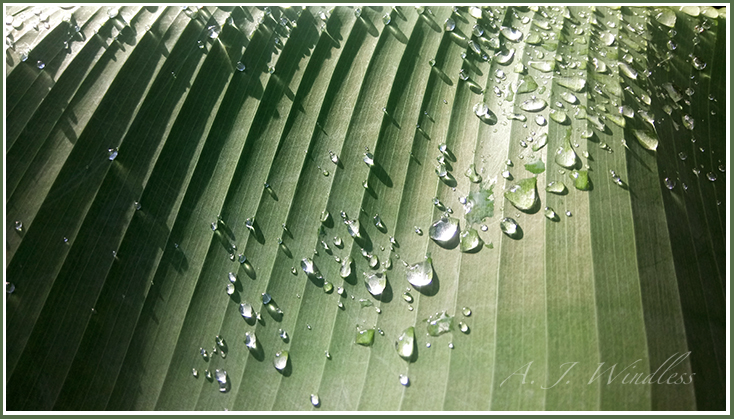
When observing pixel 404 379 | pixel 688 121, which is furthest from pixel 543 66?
pixel 404 379

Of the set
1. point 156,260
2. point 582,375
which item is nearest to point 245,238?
point 156,260

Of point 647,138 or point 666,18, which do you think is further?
point 666,18

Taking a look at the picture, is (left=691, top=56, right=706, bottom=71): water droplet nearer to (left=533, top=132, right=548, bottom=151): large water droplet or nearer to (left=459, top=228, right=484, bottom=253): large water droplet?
(left=533, top=132, right=548, bottom=151): large water droplet

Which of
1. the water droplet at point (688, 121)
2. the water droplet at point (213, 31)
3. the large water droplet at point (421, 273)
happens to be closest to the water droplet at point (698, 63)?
the water droplet at point (688, 121)

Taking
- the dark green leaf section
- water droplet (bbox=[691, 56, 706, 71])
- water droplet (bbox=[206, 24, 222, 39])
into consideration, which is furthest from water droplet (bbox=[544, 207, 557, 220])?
water droplet (bbox=[206, 24, 222, 39])

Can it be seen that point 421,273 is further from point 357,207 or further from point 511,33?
point 511,33

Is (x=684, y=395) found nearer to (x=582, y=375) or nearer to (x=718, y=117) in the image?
(x=582, y=375)
